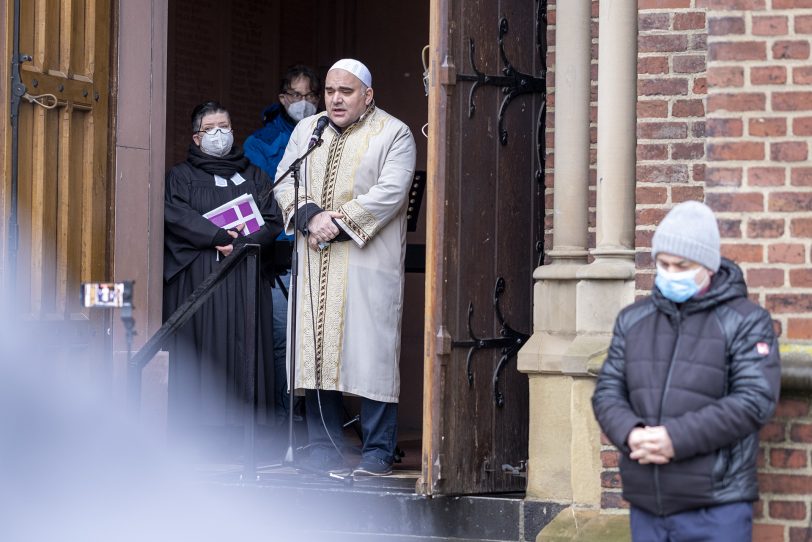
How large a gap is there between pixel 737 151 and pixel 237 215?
347 cm

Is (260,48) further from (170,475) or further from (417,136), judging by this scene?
(170,475)

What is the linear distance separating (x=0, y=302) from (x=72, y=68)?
113 cm

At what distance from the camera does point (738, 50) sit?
495 cm

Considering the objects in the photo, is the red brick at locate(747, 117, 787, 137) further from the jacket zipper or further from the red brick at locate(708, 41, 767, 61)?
the jacket zipper

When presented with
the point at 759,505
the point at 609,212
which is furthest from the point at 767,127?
the point at 609,212

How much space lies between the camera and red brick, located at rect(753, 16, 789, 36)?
494 cm

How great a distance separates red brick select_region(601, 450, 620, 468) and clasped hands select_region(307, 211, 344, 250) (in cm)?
191

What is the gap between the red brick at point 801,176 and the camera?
4.90 metres

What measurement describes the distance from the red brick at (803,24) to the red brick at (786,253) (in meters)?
0.66

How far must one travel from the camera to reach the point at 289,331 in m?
7.36

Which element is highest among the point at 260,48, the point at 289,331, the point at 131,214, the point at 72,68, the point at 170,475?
the point at 260,48

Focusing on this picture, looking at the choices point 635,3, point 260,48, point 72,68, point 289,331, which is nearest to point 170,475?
point 289,331

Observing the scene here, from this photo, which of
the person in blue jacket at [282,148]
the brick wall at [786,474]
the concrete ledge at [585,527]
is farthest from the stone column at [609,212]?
the person in blue jacket at [282,148]

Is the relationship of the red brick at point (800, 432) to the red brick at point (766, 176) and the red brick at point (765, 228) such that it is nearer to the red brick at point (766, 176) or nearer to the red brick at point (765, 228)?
the red brick at point (765, 228)
